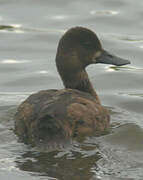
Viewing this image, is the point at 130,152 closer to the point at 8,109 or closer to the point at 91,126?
the point at 91,126

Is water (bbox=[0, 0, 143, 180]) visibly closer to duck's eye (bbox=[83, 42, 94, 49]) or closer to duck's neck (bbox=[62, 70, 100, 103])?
duck's neck (bbox=[62, 70, 100, 103])

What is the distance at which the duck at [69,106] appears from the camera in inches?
287

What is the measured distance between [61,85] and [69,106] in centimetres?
323

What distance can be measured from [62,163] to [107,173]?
58cm

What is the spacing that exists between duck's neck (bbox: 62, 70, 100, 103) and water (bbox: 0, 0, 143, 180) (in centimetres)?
53

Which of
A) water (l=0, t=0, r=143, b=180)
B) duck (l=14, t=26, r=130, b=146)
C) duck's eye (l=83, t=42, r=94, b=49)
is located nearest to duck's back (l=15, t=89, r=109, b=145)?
duck (l=14, t=26, r=130, b=146)

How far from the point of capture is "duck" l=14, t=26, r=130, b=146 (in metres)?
7.29

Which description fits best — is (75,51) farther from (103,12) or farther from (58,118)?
(103,12)

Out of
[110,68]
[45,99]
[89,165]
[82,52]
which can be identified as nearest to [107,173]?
[89,165]

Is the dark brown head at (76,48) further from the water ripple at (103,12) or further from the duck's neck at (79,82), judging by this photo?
the water ripple at (103,12)

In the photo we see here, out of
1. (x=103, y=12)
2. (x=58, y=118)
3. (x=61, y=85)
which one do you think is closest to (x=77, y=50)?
(x=58, y=118)

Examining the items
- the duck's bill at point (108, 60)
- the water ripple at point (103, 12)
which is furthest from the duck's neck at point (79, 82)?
the water ripple at point (103, 12)

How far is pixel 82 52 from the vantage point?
878cm

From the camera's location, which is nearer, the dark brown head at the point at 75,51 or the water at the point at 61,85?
the water at the point at 61,85
